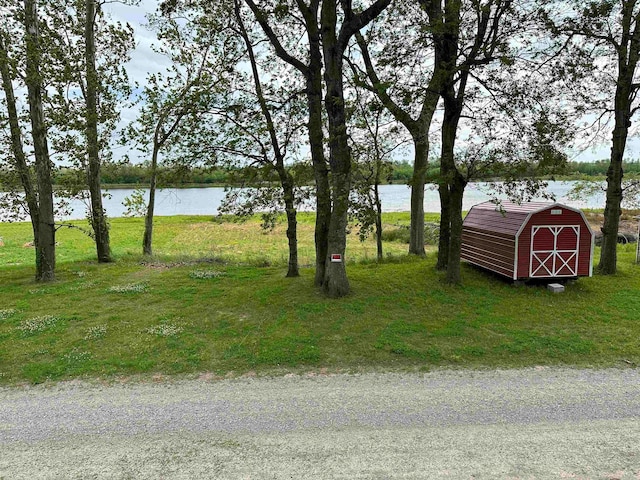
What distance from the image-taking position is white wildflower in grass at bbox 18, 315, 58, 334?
8.51 metres

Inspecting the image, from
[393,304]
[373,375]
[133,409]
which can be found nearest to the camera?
[133,409]

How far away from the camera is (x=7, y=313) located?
9.61 m

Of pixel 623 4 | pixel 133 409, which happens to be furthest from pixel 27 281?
pixel 623 4

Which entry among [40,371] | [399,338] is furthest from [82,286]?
[399,338]

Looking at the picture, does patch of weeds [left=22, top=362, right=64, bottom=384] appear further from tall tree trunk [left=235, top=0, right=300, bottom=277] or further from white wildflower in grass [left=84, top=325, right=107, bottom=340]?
tall tree trunk [left=235, top=0, right=300, bottom=277]

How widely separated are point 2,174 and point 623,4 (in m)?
18.9

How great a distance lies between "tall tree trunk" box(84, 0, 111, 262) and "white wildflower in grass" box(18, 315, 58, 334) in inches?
262

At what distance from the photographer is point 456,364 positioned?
6859mm

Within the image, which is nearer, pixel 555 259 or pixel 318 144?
pixel 318 144

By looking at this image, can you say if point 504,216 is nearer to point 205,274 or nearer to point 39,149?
point 205,274

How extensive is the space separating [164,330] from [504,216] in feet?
30.9

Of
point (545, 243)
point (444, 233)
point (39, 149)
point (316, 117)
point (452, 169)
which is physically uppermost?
point (316, 117)

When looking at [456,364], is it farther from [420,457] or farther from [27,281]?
Result: [27,281]

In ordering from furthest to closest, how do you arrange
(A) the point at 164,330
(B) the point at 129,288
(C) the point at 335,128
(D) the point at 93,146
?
1. (D) the point at 93,146
2. (B) the point at 129,288
3. (C) the point at 335,128
4. (A) the point at 164,330
